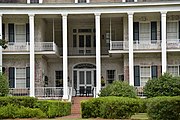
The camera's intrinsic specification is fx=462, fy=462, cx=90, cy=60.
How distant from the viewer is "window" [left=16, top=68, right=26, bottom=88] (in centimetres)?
4057

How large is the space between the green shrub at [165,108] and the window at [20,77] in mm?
20607

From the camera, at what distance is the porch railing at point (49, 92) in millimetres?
39438

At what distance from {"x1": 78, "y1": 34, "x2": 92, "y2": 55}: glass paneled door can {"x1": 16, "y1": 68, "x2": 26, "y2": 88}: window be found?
238 inches

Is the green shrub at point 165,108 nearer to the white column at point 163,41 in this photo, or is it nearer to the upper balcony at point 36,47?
the white column at point 163,41

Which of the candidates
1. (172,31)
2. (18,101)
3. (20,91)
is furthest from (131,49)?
(18,101)

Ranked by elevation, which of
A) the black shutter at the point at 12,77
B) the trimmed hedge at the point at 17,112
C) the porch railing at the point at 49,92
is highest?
the black shutter at the point at 12,77

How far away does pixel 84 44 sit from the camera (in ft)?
144

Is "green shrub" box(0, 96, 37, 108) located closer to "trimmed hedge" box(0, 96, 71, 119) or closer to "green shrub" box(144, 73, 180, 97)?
"trimmed hedge" box(0, 96, 71, 119)

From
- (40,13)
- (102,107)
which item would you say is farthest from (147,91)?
(40,13)

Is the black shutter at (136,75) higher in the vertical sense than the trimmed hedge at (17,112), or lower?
higher

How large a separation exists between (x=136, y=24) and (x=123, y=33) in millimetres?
1785

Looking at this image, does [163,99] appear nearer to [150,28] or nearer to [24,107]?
[24,107]

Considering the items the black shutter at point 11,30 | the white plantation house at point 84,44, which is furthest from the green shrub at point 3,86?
the black shutter at point 11,30

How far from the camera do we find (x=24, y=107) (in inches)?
1021
